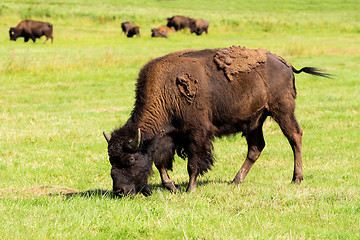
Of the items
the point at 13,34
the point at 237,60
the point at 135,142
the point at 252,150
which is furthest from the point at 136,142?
the point at 13,34

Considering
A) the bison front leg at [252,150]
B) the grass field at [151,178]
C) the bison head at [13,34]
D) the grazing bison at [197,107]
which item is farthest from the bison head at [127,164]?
the bison head at [13,34]

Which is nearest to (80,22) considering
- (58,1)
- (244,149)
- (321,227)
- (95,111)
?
(58,1)

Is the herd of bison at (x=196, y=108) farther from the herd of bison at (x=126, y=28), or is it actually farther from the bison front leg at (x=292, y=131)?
the herd of bison at (x=126, y=28)

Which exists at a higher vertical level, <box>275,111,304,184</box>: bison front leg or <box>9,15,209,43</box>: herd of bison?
<box>275,111,304,184</box>: bison front leg

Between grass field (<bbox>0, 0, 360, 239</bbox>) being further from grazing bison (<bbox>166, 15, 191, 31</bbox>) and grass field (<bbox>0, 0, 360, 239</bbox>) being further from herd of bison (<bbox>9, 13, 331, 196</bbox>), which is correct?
grazing bison (<bbox>166, 15, 191, 31</bbox>)

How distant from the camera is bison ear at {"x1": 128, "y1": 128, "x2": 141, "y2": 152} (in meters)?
6.12

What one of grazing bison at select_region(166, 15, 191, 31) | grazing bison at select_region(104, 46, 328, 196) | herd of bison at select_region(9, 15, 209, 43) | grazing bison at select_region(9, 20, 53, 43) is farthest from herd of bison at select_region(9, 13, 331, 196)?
grazing bison at select_region(166, 15, 191, 31)

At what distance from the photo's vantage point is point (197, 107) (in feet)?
22.6

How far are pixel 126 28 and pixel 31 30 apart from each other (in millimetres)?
9626

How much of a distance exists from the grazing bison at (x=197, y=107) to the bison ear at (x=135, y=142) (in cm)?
2

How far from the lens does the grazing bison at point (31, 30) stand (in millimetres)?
38281

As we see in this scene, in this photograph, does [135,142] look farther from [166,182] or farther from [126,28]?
[126,28]

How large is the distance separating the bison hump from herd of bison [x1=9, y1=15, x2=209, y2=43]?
33.1 metres

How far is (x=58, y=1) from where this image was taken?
7606cm
